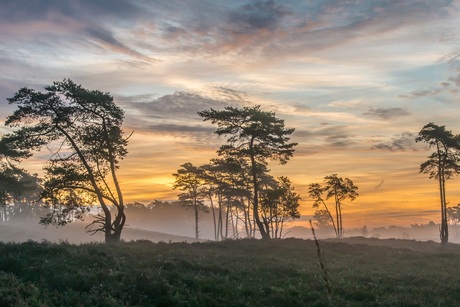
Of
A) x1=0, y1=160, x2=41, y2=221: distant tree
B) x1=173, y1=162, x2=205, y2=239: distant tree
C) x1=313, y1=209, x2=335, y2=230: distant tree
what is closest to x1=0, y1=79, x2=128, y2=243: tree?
x1=0, y1=160, x2=41, y2=221: distant tree

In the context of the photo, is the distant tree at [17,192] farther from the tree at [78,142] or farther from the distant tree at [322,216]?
the distant tree at [322,216]

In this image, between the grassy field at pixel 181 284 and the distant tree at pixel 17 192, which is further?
the distant tree at pixel 17 192

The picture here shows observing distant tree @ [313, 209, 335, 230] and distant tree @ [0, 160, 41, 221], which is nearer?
distant tree @ [0, 160, 41, 221]

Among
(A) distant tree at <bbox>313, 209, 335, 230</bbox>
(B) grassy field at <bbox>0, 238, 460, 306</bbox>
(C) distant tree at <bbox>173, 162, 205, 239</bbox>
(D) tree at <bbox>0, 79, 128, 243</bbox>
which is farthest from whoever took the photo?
(A) distant tree at <bbox>313, 209, 335, 230</bbox>

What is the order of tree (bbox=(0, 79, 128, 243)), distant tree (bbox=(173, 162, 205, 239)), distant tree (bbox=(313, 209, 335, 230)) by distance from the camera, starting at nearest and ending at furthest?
1. tree (bbox=(0, 79, 128, 243))
2. distant tree (bbox=(173, 162, 205, 239))
3. distant tree (bbox=(313, 209, 335, 230))

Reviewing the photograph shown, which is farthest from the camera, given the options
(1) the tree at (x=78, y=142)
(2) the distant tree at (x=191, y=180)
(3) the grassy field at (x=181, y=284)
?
(2) the distant tree at (x=191, y=180)

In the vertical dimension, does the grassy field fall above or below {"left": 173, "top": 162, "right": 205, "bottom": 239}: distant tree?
below

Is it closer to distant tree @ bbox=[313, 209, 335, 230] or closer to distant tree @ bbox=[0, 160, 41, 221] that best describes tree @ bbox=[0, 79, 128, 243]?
distant tree @ bbox=[0, 160, 41, 221]

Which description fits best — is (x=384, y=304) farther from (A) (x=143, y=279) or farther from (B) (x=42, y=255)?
(B) (x=42, y=255)

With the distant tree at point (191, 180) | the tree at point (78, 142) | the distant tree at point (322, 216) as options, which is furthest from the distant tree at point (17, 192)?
the distant tree at point (322, 216)

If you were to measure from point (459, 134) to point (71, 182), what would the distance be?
49.0 m

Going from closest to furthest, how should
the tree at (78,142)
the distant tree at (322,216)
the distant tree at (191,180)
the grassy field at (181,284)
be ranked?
the grassy field at (181,284) < the tree at (78,142) < the distant tree at (191,180) < the distant tree at (322,216)

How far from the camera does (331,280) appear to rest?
18359 mm

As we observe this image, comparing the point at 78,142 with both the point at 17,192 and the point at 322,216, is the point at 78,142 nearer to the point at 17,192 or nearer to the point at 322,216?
the point at 17,192
